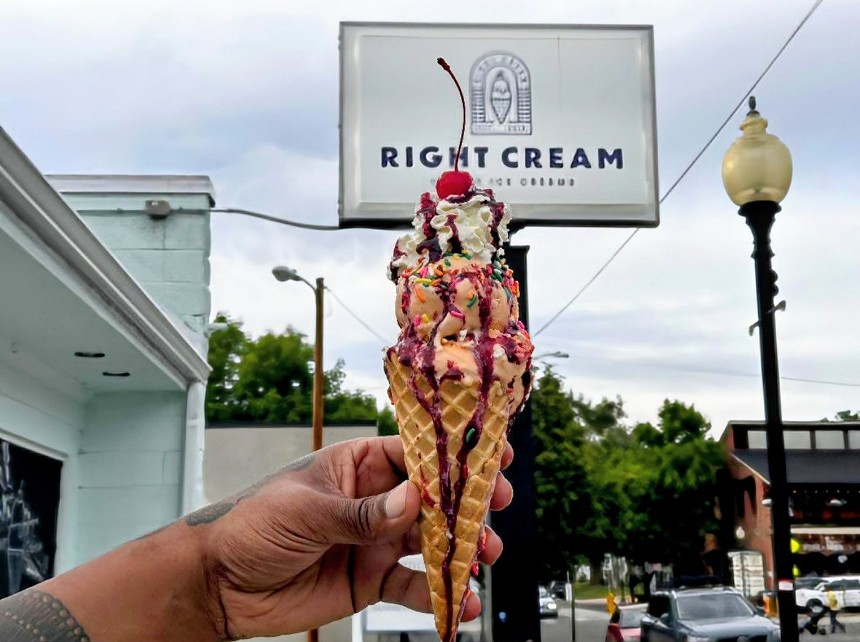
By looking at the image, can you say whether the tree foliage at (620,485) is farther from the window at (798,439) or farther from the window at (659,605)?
the window at (659,605)

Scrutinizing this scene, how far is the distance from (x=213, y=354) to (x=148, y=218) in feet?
130

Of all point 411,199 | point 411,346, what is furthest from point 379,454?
point 411,199

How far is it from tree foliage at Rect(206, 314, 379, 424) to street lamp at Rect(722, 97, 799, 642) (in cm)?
3811

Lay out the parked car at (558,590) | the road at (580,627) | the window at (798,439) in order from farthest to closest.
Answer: the parked car at (558,590), the window at (798,439), the road at (580,627)

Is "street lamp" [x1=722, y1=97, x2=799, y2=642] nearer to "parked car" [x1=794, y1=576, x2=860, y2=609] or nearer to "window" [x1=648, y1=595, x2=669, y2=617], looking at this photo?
"window" [x1=648, y1=595, x2=669, y2=617]

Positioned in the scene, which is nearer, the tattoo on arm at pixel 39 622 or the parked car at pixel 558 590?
the tattoo on arm at pixel 39 622

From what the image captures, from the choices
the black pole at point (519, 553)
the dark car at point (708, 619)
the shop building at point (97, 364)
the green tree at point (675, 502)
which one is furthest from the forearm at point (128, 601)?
the green tree at point (675, 502)

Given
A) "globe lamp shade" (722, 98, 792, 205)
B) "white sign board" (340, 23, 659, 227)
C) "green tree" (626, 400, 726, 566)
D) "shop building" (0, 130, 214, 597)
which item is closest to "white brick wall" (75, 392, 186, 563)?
"shop building" (0, 130, 214, 597)

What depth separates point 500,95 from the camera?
10906 millimetres

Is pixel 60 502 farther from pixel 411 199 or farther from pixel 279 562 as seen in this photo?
pixel 279 562

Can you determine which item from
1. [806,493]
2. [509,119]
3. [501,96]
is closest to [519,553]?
[509,119]

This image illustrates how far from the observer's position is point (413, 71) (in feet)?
35.5

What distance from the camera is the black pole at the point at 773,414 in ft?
19.3

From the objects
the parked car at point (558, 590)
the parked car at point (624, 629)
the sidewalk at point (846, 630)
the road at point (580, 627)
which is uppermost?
the parked car at point (624, 629)
